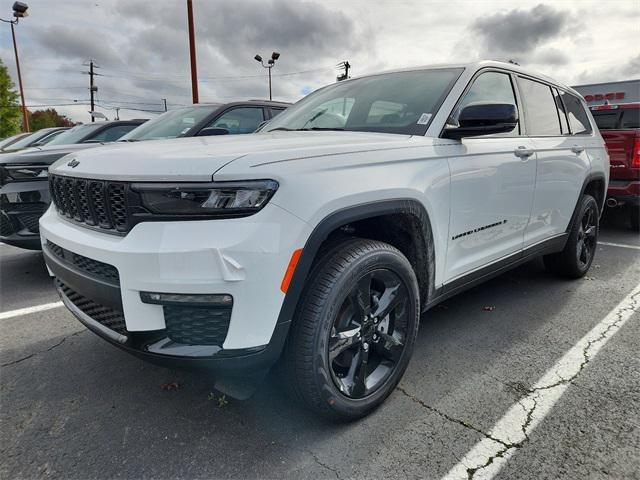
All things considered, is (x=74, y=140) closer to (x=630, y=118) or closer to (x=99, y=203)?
(x=99, y=203)

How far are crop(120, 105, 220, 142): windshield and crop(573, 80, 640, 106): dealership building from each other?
37.0ft

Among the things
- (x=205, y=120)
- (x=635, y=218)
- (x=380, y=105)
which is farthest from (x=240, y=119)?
(x=635, y=218)

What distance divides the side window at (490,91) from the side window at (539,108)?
202mm

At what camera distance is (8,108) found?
147ft

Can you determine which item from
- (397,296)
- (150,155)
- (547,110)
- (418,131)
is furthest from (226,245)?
(547,110)

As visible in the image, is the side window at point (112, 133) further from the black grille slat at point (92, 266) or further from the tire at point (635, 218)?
the tire at point (635, 218)

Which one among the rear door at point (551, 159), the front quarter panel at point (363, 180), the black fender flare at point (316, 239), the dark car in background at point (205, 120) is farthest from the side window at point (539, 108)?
the dark car in background at point (205, 120)

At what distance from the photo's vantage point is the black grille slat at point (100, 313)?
1.77 m

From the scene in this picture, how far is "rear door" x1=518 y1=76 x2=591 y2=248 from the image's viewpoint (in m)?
3.28

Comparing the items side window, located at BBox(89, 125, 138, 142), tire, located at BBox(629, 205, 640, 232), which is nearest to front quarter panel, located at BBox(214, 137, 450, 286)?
side window, located at BBox(89, 125, 138, 142)

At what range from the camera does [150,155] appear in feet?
5.90

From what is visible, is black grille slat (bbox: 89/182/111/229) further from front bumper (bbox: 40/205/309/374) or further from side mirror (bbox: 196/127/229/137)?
side mirror (bbox: 196/127/229/137)

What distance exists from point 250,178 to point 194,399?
52.6 inches

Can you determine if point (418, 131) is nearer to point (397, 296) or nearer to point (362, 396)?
point (397, 296)
